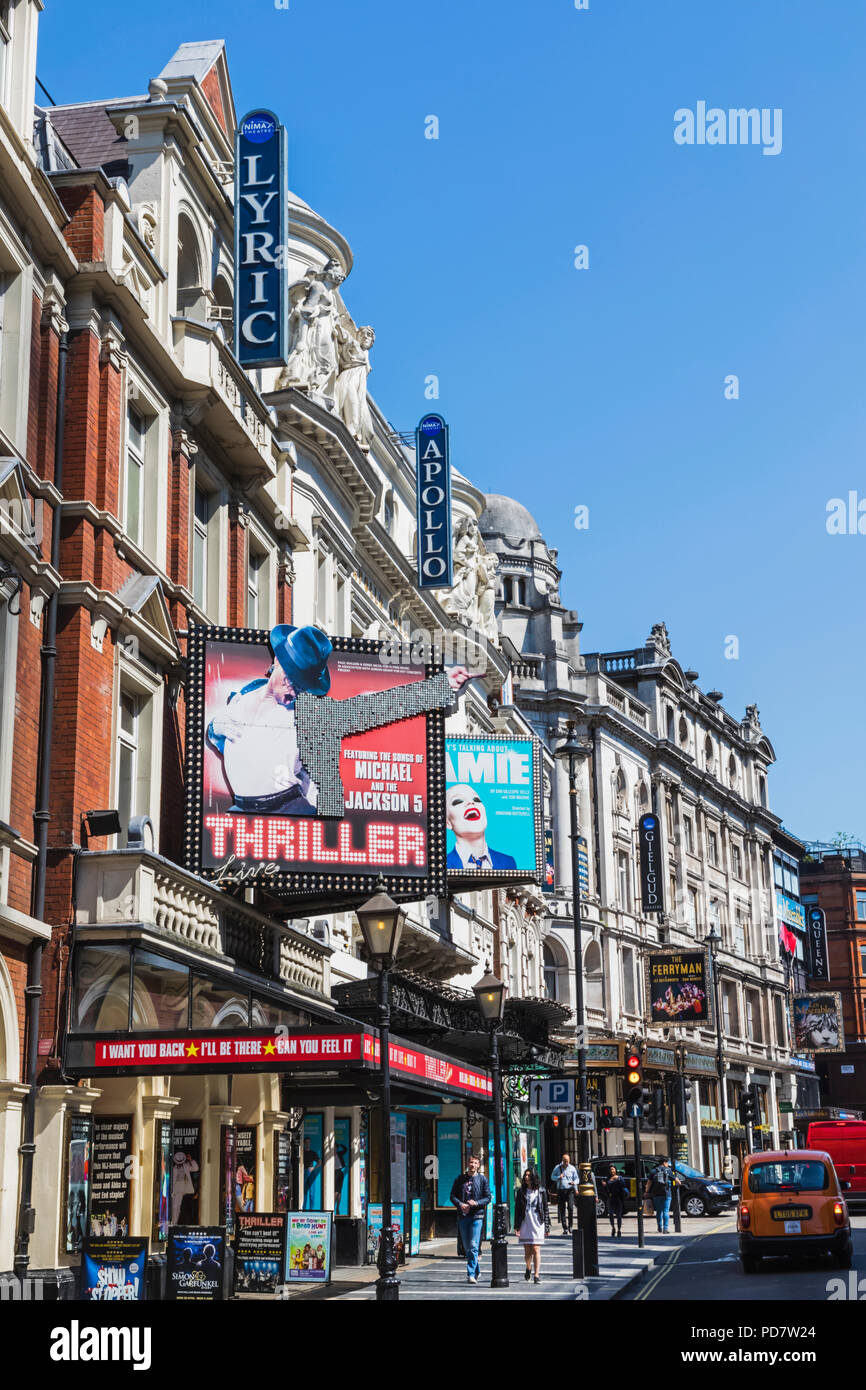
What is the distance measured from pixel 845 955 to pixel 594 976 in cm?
5052

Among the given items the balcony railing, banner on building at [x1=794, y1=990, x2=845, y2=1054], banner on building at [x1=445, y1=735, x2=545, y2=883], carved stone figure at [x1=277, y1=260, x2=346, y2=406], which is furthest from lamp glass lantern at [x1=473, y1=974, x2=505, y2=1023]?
banner on building at [x1=794, y1=990, x2=845, y2=1054]

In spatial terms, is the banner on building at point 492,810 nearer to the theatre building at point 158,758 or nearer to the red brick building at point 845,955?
the theatre building at point 158,758

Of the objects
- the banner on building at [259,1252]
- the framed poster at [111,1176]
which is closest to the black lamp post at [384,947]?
the banner on building at [259,1252]

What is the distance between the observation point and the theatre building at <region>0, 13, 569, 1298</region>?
17453mm

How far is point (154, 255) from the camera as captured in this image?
2303 cm

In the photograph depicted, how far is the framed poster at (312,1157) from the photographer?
30500mm

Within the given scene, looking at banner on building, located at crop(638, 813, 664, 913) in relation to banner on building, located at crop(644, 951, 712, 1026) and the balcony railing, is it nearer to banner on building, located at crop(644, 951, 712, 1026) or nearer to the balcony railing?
banner on building, located at crop(644, 951, 712, 1026)

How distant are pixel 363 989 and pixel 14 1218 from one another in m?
13.9

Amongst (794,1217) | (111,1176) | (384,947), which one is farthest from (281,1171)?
(384,947)

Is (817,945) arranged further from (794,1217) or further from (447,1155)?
(794,1217)

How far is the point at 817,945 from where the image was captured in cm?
10612

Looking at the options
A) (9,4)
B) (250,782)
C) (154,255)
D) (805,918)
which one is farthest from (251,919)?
(805,918)

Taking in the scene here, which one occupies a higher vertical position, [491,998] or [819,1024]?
[819,1024]
